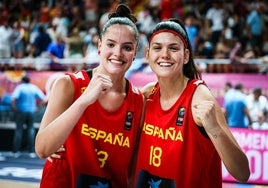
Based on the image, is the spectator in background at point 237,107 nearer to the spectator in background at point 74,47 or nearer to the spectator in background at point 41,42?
the spectator in background at point 74,47

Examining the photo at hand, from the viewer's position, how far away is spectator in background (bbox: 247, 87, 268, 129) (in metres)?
10.0

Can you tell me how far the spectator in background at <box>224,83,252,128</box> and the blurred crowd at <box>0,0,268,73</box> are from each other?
3.77 feet

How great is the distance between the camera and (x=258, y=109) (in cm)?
1004

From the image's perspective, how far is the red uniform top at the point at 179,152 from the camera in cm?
307

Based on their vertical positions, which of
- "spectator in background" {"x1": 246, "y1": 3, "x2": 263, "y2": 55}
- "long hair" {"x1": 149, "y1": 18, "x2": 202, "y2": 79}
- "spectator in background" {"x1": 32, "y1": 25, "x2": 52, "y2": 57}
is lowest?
"long hair" {"x1": 149, "y1": 18, "x2": 202, "y2": 79}

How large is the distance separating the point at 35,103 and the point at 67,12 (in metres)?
4.65

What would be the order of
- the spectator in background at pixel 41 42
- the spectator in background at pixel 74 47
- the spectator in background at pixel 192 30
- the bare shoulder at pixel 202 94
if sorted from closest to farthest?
the bare shoulder at pixel 202 94
the spectator in background at pixel 192 30
the spectator in background at pixel 74 47
the spectator in background at pixel 41 42

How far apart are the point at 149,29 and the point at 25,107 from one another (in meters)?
3.90

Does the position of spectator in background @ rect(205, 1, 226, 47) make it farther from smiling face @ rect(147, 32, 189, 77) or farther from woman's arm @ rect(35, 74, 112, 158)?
woman's arm @ rect(35, 74, 112, 158)

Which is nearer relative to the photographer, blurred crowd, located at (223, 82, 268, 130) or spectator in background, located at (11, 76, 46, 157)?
blurred crowd, located at (223, 82, 268, 130)

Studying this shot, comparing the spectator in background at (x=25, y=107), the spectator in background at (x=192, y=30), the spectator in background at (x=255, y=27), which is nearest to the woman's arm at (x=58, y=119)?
the spectator in background at (x=25, y=107)

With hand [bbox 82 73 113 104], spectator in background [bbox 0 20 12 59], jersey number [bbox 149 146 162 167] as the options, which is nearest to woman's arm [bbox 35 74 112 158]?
hand [bbox 82 73 113 104]

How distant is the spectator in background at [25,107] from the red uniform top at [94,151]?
8.69 m

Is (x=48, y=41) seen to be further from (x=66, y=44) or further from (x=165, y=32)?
(x=165, y=32)
